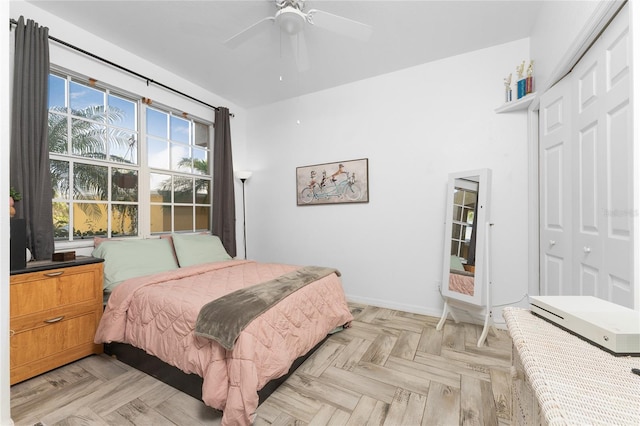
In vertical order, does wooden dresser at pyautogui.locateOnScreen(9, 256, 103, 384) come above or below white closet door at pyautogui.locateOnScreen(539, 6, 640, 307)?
below

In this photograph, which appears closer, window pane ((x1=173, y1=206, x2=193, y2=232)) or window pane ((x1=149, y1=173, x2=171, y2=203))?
window pane ((x1=149, y1=173, x2=171, y2=203))

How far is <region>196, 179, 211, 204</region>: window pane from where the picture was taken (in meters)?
3.70

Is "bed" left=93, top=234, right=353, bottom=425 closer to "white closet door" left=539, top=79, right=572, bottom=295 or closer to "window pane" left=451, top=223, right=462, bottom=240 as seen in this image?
"window pane" left=451, top=223, right=462, bottom=240

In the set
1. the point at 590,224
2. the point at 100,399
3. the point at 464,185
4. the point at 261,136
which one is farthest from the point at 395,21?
the point at 100,399

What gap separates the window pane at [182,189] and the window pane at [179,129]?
509 millimetres

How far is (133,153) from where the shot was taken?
2992 millimetres

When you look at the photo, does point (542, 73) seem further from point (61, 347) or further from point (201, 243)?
point (61, 347)

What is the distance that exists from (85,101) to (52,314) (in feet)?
6.45

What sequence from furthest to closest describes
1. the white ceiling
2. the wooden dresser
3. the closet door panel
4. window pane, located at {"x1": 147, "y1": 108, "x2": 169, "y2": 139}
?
1. window pane, located at {"x1": 147, "y1": 108, "x2": 169, "y2": 139}
2. the white ceiling
3. the wooden dresser
4. the closet door panel

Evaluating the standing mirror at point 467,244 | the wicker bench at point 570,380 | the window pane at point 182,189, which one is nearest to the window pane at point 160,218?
the window pane at point 182,189

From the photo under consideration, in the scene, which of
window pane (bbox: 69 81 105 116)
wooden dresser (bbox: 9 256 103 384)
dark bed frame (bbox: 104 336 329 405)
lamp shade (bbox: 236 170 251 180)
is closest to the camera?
dark bed frame (bbox: 104 336 329 405)

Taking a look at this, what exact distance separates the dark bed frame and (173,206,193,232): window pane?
156cm

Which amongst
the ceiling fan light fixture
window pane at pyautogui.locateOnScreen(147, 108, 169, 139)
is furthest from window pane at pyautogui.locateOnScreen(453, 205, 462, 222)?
window pane at pyautogui.locateOnScreen(147, 108, 169, 139)

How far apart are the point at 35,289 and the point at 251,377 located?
165 cm
